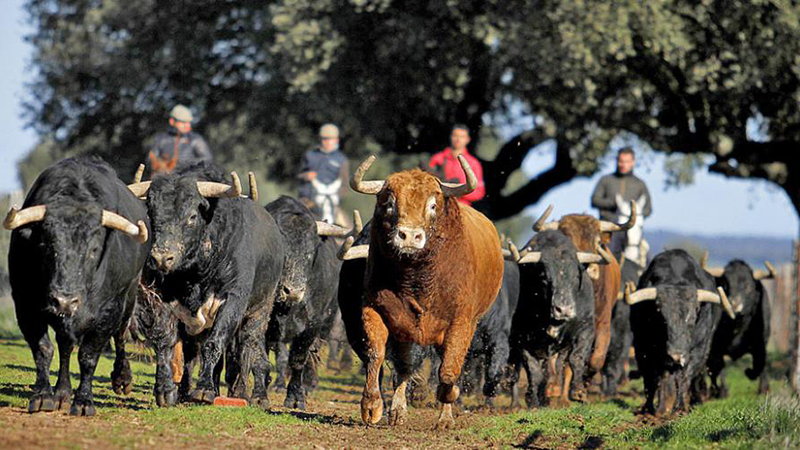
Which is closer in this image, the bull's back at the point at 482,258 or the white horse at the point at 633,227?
the bull's back at the point at 482,258

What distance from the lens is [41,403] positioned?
7930mm

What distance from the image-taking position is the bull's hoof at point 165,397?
353 inches

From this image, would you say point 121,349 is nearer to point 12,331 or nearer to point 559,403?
point 559,403

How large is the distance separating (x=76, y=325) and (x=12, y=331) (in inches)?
376

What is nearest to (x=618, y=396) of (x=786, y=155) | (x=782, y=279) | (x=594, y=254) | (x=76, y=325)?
(x=594, y=254)

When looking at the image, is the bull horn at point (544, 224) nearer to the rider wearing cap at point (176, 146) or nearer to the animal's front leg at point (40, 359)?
the rider wearing cap at point (176, 146)

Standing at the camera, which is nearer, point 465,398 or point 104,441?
point 104,441

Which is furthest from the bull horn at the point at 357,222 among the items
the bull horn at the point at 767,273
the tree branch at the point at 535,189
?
the tree branch at the point at 535,189

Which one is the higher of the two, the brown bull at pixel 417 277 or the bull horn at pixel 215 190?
the bull horn at pixel 215 190

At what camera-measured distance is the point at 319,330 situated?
1155cm

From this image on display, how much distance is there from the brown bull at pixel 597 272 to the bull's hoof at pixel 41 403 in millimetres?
6800

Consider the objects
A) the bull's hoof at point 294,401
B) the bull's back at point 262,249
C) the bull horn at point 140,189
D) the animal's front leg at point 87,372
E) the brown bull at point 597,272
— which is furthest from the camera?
the brown bull at point 597,272

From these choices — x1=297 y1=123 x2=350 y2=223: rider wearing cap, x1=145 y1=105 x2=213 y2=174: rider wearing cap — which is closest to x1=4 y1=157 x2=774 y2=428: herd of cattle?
x1=145 y1=105 x2=213 y2=174: rider wearing cap

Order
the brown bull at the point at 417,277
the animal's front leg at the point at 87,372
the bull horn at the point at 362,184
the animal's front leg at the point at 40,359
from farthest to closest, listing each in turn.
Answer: the bull horn at the point at 362,184
the brown bull at the point at 417,277
the animal's front leg at the point at 87,372
the animal's front leg at the point at 40,359
